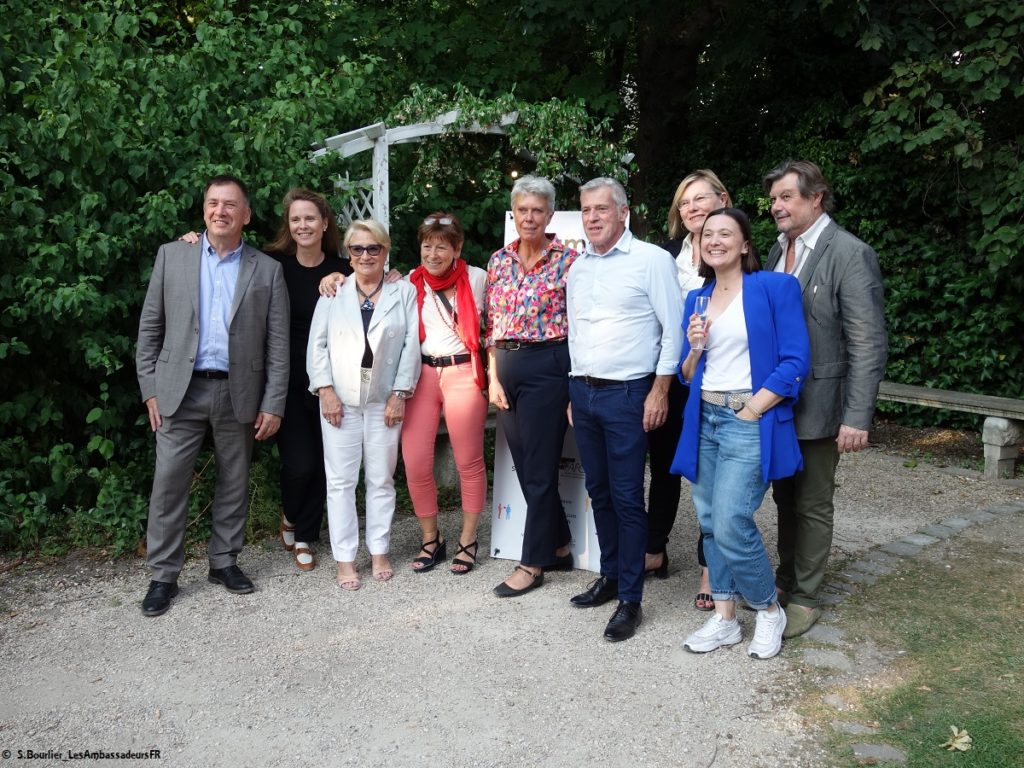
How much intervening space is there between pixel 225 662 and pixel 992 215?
22.1 ft

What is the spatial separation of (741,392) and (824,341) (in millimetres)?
497

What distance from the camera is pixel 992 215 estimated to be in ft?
24.2

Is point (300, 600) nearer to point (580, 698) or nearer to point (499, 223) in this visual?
point (580, 698)

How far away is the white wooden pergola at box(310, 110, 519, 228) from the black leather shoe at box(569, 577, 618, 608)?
272 cm

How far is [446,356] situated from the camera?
4.62 meters

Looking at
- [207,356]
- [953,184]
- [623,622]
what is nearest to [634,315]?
[623,622]

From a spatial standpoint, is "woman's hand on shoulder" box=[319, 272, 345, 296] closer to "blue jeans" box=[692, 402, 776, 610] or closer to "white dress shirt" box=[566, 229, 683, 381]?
"white dress shirt" box=[566, 229, 683, 381]

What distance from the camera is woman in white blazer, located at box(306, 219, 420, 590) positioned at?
4465 millimetres

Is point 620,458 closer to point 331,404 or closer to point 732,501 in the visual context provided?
point 732,501

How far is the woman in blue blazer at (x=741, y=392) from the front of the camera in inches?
141

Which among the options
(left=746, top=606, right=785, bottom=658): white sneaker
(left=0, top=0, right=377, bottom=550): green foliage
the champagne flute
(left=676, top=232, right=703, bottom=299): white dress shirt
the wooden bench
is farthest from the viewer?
the wooden bench

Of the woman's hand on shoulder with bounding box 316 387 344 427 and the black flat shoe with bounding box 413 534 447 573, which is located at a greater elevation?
the woman's hand on shoulder with bounding box 316 387 344 427

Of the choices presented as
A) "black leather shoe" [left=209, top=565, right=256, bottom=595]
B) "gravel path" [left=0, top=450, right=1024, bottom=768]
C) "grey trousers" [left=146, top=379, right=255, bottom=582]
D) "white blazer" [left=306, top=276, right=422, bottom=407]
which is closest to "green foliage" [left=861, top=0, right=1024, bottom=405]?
→ "gravel path" [left=0, top=450, right=1024, bottom=768]

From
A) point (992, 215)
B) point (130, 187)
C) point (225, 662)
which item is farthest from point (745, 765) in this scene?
point (992, 215)
